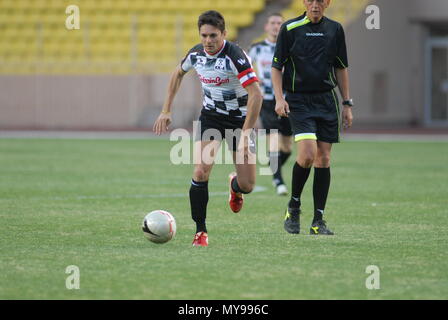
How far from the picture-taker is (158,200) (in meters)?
11.1

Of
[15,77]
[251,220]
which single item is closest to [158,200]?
[251,220]

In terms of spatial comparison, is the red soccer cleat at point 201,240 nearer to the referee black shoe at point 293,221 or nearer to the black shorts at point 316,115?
the referee black shoe at point 293,221

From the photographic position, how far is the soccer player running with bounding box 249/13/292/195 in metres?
12.1

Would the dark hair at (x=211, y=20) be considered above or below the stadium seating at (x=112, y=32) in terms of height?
below

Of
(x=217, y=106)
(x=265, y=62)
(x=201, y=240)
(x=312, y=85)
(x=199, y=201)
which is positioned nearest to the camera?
(x=201, y=240)

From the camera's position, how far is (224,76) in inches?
310

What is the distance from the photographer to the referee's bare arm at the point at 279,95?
8117mm

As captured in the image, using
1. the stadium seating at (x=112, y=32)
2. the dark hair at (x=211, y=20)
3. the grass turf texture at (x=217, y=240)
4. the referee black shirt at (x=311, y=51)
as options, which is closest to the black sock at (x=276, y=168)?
the grass turf texture at (x=217, y=240)

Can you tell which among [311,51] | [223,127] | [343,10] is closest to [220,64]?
[223,127]

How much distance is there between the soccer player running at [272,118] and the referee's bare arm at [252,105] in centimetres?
430

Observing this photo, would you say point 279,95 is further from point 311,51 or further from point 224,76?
point 224,76

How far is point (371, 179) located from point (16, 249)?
7.53 metres

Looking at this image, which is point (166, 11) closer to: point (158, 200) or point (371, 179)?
point (371, 179)

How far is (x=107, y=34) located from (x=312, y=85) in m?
20.7
